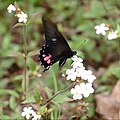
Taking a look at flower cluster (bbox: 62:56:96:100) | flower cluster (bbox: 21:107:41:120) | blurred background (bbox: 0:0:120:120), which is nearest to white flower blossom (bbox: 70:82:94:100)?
flower cluster (bbox: 62:56:96:100)

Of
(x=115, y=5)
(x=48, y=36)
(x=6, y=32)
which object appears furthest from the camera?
(x=6, y=32)

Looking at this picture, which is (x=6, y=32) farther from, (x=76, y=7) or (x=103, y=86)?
(x=103, y=86)

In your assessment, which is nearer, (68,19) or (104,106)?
(104,106)

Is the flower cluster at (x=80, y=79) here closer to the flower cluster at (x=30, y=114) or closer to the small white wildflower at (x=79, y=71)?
the small white wildflower at (x=79, y=71)

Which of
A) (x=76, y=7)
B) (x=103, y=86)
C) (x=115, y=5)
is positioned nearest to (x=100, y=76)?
(x=103, y=86)

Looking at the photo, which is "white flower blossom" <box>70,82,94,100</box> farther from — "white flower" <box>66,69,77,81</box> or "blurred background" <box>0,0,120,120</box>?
"blurred background" <box>0,0,120,120</box>

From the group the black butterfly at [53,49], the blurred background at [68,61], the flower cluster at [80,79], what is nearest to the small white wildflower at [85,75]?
the flower cluster at [80,79]

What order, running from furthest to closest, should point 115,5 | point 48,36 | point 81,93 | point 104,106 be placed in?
1. point 115,5
2. point 104,106
3. point 48,36
4. point 81,93

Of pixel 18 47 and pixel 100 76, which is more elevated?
pixel 18 47
